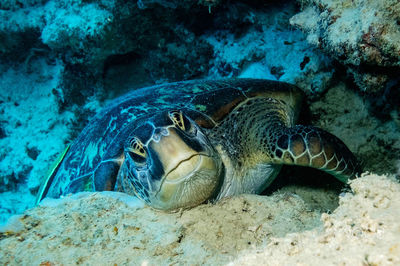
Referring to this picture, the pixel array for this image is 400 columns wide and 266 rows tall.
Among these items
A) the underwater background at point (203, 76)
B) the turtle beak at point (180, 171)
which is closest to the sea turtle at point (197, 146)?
the turtle beak at point (180, 171)

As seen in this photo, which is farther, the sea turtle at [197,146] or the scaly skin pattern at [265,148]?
the scaly skin pattern at [265,148]

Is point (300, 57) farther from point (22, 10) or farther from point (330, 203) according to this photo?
point (22, 10)

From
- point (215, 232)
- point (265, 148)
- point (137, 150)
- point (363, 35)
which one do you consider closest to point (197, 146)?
point (137, 150)

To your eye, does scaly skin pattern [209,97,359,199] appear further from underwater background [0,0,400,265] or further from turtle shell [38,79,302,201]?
underwater background [0,0,400,265]

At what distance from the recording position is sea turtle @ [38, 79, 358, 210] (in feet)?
5.52

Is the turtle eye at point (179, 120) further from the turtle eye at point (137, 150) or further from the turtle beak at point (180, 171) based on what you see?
the turtle eye at point (137, 150)

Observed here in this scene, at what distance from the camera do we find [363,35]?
5.83 feet

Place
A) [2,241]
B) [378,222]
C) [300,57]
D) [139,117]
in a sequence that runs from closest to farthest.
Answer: [378,222], [2,241], [139,117], [300,57]

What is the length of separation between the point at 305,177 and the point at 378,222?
8.05ft

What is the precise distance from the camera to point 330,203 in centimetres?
283

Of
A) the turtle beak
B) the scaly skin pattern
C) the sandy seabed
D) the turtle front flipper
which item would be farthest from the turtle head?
the turtle front flipper

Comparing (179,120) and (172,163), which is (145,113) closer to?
(179,120)

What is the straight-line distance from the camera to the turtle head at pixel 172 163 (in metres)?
1.63

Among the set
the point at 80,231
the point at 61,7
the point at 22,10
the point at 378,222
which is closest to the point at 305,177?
the point at 378,222
